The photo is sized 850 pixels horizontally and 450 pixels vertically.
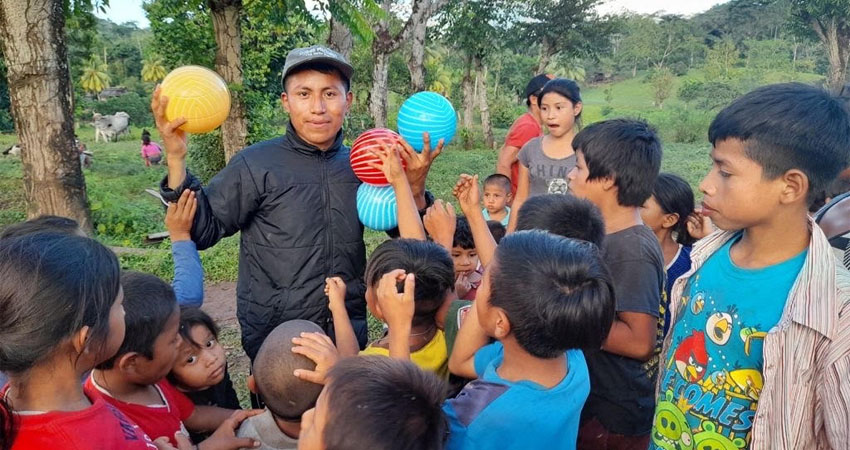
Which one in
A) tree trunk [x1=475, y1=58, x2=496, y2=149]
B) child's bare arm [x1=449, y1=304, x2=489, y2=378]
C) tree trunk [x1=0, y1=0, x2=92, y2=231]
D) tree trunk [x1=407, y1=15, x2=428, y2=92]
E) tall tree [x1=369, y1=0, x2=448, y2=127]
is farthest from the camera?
tree trunk [x1=475, y1=58, x2=496, y2=149]

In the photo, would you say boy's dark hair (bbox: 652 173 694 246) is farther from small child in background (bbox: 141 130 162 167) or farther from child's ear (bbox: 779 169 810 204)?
small child in background (bbox: 141 130 162 167)

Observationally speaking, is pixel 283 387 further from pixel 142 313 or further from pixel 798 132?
pixel 798 132

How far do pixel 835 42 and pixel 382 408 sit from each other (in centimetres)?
3014

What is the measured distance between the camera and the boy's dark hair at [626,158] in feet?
7.32

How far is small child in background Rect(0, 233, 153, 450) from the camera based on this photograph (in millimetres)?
1306

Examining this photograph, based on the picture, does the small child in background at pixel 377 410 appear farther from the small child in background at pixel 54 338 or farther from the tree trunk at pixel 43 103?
the tree trunk at pixel 43 103

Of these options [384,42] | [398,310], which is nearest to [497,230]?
[398,310]

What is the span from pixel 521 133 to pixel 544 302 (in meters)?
3.27

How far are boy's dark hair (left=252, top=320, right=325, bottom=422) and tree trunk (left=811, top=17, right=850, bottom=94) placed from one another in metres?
29.0

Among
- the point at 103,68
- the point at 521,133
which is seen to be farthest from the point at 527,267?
the point at 103,68

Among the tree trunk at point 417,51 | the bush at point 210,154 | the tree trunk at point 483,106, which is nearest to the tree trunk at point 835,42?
the tree trunk at point 483,106

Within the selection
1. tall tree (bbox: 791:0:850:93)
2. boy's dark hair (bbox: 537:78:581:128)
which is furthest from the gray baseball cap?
tall tree (bbox: 791:0:850:93)

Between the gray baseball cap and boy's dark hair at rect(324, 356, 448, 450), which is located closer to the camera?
boy's dark hair at rect(324, 356, 448, 450)

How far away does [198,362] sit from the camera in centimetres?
212
